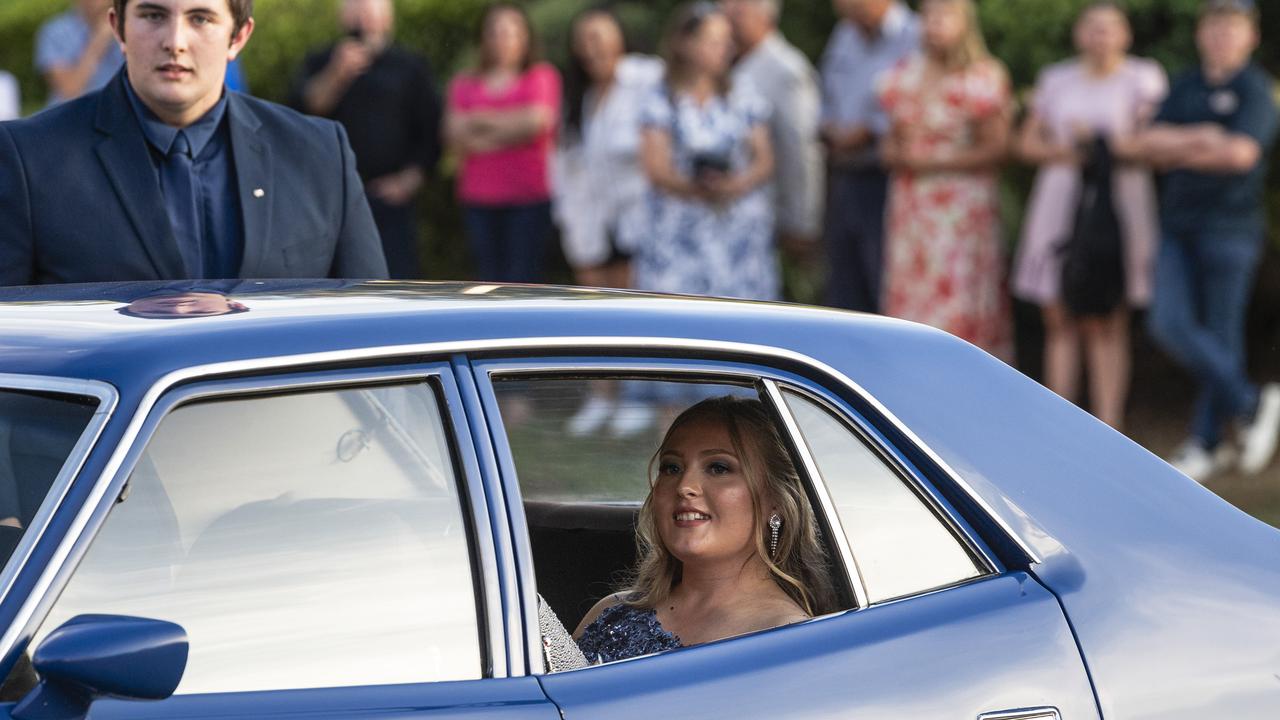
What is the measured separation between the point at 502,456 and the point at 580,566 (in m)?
1.00

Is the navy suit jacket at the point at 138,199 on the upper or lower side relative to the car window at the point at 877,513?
upper

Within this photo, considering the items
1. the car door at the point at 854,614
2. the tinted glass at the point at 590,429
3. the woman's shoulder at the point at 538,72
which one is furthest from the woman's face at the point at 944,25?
the car door at the point at 854,614

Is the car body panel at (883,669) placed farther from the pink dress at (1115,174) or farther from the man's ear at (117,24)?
the pink dress at (1115,174)

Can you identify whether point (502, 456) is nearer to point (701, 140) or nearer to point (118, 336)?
point (118, 336)

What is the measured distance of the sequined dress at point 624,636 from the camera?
10.8 ft

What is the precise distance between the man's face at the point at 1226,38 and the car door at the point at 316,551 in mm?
6699

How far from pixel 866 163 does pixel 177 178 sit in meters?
5.89

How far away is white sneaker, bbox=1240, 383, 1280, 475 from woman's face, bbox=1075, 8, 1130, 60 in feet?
5.66

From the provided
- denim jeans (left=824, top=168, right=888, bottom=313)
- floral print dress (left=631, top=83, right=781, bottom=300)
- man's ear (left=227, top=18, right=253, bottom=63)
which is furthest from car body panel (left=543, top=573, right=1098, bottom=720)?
denim jeans (left=824, top=168, right=888, bottom=313)

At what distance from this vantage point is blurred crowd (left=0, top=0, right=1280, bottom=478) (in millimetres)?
8844

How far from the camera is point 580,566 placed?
3.69m

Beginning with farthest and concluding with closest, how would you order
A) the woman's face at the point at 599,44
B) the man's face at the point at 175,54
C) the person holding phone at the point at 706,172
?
the woman's face at the point at 599,44 < the person holding phone at the point at 706,172 < the man's face at the point at 175,54

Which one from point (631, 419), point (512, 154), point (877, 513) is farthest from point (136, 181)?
point (512, 154)

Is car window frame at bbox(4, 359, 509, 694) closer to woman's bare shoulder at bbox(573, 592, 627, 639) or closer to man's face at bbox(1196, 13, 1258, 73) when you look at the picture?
woman's bare shoulder at bbox(573, 592, 627, 639)
